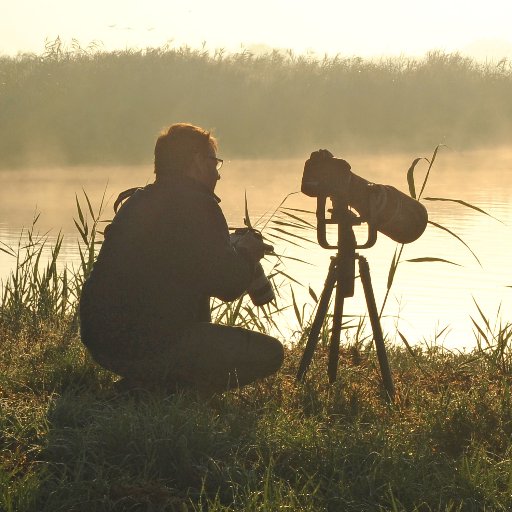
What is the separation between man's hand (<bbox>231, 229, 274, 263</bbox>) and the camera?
16.6ft

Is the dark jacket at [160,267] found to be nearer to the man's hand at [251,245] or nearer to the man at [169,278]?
the man at [169,278]

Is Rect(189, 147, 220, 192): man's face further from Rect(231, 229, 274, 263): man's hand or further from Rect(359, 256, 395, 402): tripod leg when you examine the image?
Rect(359, 256, 395, 402): tripod leg

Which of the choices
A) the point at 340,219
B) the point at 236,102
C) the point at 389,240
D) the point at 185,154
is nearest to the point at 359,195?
the point at 340,219

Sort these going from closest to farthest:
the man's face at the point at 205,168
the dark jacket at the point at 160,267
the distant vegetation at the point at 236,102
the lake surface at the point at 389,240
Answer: the dark jacket at the point at 160,267
the man's face at the point at 205,168
the lake surface at the point at 389,240
the distant vegetation at the point at 236,102

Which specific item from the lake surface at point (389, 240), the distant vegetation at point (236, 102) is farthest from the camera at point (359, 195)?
the distant vegetation at point (236, 102)

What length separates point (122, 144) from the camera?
2089cm

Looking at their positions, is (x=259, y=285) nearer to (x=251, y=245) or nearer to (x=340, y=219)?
(x=251, y=245)

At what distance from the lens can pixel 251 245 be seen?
509cm

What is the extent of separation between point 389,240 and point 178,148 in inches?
329

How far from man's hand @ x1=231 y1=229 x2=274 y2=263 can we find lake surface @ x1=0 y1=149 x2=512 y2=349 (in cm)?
104

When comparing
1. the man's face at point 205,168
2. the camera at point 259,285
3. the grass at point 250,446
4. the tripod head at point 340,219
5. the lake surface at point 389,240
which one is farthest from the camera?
the lake surface at point 389,240

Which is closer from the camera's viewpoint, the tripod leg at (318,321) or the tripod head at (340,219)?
the tripod head at (340,219)

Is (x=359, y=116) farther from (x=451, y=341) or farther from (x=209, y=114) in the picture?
(x=451, y=341)

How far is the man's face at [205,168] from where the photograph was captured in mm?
4953
